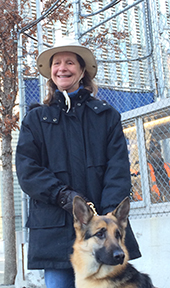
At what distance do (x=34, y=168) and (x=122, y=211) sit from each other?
2.28 feet

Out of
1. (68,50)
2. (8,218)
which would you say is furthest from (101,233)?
(8,218)

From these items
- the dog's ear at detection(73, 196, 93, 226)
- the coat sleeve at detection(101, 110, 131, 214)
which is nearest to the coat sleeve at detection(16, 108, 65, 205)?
the dog's ear at detection(73, 196, 93, 226)

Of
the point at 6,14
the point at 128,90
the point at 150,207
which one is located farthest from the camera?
the point at 128,90

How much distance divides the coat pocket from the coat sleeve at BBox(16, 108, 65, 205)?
6 cm

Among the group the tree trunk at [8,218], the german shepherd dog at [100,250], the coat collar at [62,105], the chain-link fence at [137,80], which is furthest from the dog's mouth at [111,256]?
the tree trunk at [8,218]

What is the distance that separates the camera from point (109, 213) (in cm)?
264

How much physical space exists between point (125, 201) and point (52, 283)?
76 centimetres

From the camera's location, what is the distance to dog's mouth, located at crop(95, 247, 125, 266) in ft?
7.96

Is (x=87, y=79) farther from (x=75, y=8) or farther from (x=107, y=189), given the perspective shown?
(x=75, y=8)

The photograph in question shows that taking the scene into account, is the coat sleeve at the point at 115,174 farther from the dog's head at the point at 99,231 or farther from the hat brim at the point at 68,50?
the hat brim at the point at 68,50

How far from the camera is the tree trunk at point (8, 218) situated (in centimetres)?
787

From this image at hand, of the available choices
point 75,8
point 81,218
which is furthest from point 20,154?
point 75,8

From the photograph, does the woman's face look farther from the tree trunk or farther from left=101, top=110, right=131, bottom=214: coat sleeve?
the tree trunk

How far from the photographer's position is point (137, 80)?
930 centimetres
